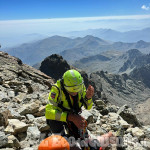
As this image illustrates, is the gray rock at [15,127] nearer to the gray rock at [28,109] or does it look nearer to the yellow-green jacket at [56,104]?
the yellow-green jacket at [56,104]

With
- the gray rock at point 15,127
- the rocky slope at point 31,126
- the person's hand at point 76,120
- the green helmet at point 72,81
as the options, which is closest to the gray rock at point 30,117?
the rocky slope at point 31,126

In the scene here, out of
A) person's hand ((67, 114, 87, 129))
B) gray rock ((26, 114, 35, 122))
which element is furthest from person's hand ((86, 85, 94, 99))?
gray rock ((26, 114, 35, 122))

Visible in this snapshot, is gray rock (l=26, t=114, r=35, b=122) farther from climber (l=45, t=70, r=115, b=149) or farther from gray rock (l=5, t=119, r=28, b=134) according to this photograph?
climber (l=45, t=70, r=115, b=149)

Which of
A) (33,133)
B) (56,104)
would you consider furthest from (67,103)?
(33,133)

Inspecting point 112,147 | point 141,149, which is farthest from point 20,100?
point 141,149

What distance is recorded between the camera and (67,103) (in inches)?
301

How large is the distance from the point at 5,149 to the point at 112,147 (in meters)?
5.67

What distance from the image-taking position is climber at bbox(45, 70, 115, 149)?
7020 mm

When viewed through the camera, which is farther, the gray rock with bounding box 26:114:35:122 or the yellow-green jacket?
the gray rock with bounding box 26:114:35:122

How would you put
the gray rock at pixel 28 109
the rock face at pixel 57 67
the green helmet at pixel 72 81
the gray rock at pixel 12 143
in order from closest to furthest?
the gray rock at pixel 12 143, the green helmet at pixel 72 81, the gray rock at pixel 28 109, the rock face at pixel 57 67

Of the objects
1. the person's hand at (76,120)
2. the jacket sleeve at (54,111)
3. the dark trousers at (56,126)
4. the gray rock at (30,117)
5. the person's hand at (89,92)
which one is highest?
the person's hand at (89,92)

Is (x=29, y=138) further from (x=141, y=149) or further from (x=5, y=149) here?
(x=141, y=149)

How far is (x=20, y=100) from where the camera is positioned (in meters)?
13.7

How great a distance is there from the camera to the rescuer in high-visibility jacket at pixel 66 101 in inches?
276
